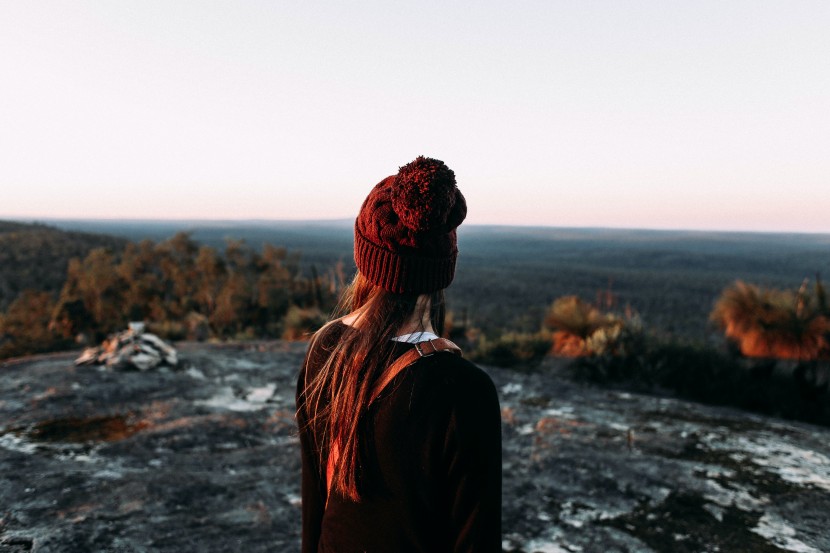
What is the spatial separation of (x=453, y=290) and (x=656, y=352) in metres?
25.0

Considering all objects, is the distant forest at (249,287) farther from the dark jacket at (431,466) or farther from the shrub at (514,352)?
the dark jacket at (431,466)

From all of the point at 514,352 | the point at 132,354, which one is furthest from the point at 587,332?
the point at 132,354

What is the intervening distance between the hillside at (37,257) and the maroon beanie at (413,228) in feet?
87.2

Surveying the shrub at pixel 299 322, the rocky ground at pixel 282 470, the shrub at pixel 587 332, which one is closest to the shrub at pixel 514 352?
the shrub at pixel 587 332

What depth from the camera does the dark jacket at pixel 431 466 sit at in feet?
3.90

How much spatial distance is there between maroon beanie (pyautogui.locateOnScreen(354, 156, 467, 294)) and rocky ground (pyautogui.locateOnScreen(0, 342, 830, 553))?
239 cm

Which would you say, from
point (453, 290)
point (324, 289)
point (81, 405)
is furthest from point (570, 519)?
point (453, 290)

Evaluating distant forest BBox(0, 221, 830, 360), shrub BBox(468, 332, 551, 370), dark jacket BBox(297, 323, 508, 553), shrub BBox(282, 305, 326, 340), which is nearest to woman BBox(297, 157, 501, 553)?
dark jacket BBox(297, 323, 508, 553)

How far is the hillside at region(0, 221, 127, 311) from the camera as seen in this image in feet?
84.0

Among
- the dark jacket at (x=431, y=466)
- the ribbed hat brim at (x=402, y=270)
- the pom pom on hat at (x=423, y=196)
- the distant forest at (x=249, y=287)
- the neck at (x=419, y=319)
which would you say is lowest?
the distant forest at (x=249, y=287)

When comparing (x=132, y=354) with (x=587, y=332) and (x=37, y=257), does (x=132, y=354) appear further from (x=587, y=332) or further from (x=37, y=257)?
(x=37, y=257)

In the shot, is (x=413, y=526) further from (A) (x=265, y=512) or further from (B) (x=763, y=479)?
(B) (x=763, y=479)

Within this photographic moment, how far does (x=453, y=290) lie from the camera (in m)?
32.8

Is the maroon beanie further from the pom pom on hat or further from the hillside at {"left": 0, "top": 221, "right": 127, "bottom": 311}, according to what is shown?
the hillside at {"left": 0, "top": 221, "right": 127, "bottom": 311}
